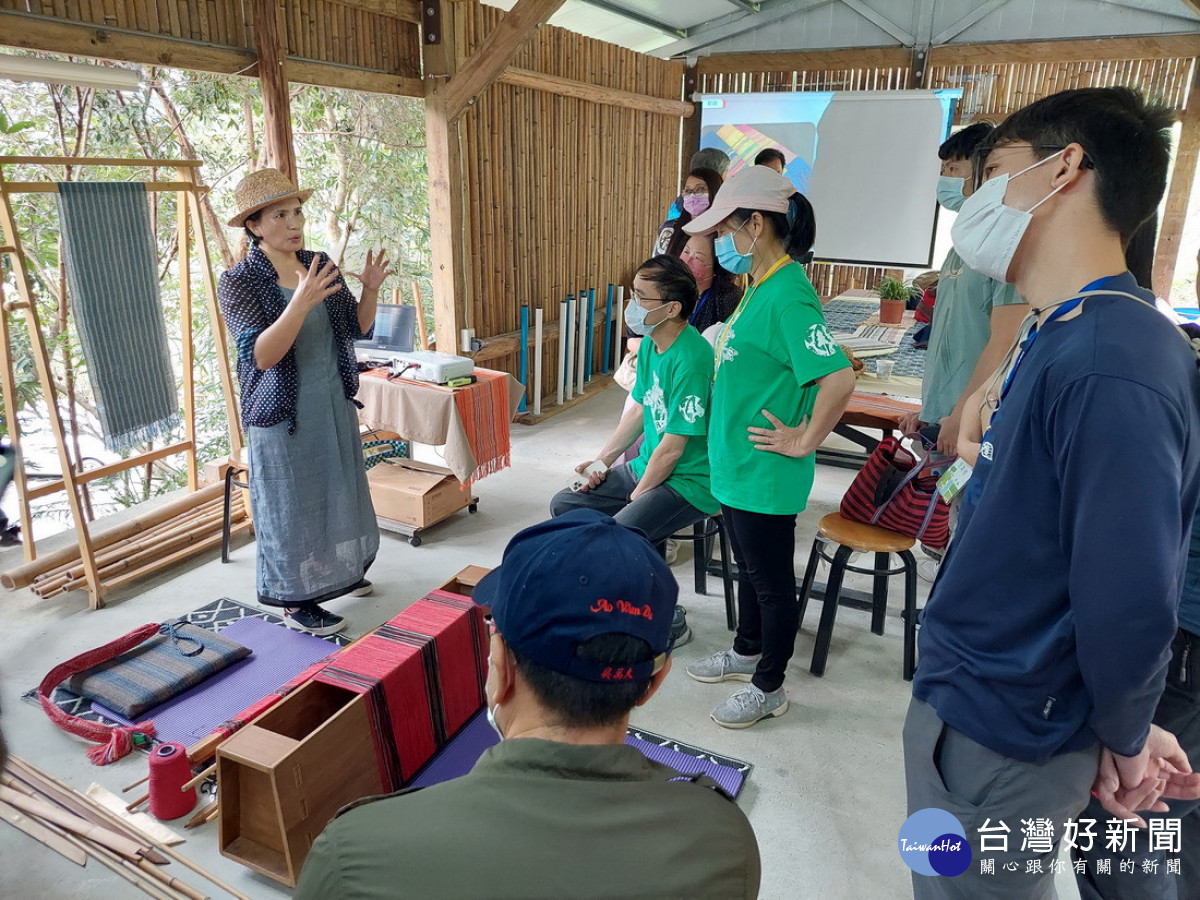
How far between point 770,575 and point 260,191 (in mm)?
2067

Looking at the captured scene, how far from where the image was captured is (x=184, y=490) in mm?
4152

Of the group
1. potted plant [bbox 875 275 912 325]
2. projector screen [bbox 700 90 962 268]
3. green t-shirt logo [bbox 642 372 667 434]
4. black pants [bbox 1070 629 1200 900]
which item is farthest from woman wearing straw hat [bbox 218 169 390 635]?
projector screen [bbox 700 90 962 268]

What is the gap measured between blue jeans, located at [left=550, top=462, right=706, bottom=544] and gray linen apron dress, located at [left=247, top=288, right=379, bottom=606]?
0.81 metres

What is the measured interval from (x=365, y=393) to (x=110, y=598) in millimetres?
1412

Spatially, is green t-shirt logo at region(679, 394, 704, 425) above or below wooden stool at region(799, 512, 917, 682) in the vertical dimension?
above

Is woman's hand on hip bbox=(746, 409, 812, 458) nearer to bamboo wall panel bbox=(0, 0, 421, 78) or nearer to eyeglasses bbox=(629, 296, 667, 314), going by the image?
eyeglasses bbox=(629, 296, 667, 314)

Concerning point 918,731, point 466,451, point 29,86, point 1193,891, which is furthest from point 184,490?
point 1193,891

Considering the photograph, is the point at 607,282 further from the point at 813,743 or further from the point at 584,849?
the point at 584,849

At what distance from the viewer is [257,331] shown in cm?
267

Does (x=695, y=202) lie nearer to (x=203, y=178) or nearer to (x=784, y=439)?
(x=784, y=439)

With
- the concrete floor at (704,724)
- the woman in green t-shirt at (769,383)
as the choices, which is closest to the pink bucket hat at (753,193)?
the woman in green t-shirt at (769,383)

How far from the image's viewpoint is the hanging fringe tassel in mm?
2367

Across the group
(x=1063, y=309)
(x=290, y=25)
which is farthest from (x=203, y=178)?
(x=1063, y=309)

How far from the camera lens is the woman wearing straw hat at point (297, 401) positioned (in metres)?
2.64
